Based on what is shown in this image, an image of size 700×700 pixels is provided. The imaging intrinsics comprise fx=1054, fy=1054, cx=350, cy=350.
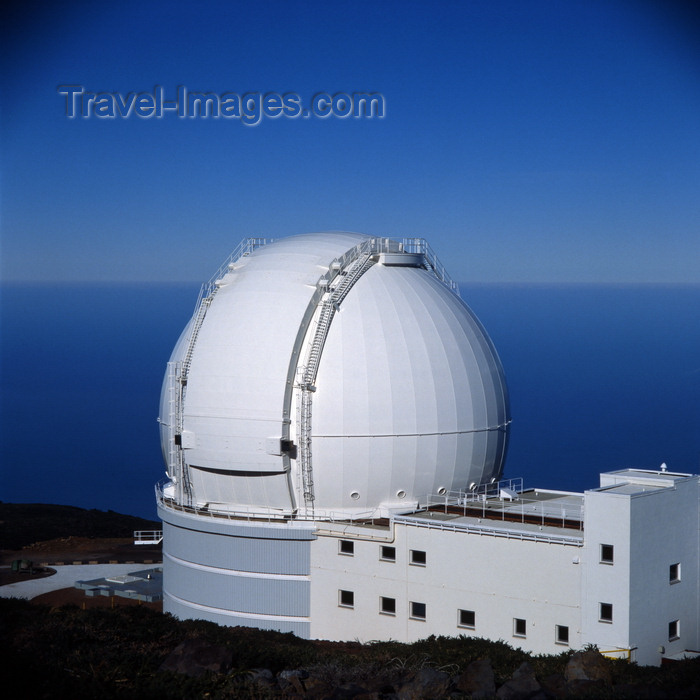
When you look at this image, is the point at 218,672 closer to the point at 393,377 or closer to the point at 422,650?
the point at 422,650

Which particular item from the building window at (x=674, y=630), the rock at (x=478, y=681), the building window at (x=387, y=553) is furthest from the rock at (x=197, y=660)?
the building window at (x=674, y=630)

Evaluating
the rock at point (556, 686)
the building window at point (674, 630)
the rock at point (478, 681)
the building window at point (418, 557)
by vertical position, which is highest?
the building window at point (418, 557)

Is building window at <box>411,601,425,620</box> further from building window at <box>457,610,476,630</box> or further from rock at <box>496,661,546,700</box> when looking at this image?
rock at <box>496,661,546,700</box>

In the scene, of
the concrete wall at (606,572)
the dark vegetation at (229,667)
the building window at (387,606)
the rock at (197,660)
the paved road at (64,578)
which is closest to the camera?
the dark vegetation at (229,667)

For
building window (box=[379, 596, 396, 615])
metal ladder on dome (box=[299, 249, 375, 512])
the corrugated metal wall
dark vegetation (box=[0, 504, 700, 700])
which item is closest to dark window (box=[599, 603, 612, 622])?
dark vegetation (box=[0, 504, 700, 700])

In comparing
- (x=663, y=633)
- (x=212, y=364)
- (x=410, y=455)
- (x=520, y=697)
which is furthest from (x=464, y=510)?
(x=520, y=697)

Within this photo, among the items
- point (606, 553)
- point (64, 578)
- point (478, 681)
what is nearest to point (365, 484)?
point (606, 553)

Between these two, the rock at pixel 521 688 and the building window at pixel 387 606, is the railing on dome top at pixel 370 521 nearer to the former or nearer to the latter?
the building window at pixel 387 606
